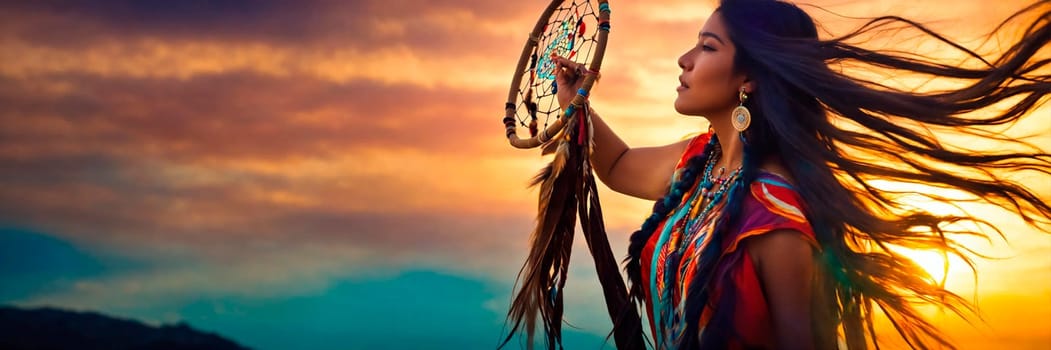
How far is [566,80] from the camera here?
4.27m

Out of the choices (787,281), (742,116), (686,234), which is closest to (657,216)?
(686,234)

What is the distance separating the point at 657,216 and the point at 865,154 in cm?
78

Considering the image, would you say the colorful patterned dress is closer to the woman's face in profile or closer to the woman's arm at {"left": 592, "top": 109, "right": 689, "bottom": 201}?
the woman's face in profile

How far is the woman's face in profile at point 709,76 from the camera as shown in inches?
137

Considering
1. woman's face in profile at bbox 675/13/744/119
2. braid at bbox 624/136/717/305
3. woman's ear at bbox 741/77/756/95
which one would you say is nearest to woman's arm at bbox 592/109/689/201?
braid at bbox 624/136/717/305

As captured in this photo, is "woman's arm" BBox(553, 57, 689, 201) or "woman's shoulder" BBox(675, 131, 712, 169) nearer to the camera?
"woman's shoulder" BBox(675, 131, 712, 169)

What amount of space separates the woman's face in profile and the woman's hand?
0.71 meters

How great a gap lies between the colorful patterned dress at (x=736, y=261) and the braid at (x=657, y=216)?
0.07m

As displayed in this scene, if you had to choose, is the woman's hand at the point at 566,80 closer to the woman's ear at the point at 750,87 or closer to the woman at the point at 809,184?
the woman at the point at 809,184

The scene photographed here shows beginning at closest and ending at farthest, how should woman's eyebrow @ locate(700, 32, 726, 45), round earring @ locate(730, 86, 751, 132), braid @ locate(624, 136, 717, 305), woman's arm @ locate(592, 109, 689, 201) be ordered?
round earring @ locate(730, 86, 751, 132) < woman's eyebrow @ locate(700, 32, 726, 45) < braid @ locate(624, 136, 717, 305) < woman's arm @ locate(592, 109, 689, 201)

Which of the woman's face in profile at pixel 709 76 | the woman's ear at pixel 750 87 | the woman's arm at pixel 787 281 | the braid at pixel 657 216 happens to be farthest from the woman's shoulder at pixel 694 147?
the woman's arm at pixel 787 281

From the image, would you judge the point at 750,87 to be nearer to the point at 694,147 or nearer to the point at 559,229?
the point at 694,147

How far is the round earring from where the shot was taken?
11.2ft

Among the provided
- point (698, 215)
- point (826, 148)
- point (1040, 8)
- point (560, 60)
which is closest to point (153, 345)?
point (560, 60)
